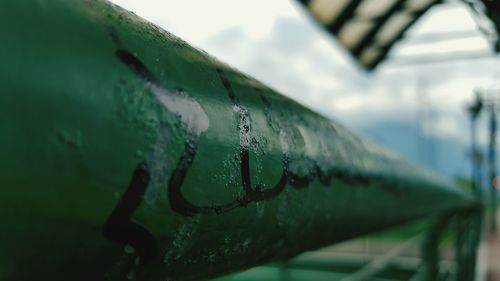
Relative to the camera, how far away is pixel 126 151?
0.33 meters

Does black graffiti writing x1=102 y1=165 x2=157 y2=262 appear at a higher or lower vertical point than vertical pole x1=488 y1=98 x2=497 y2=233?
lower

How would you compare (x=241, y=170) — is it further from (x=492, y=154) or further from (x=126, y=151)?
(x=492, y=154)

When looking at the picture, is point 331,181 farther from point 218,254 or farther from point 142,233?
point 142,233

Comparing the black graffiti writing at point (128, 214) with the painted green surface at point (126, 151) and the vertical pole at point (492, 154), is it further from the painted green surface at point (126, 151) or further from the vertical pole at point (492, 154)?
the vertical pole at point (492, 154)

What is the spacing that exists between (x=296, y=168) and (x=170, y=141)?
240 millimetres

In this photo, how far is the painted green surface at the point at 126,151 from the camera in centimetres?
28

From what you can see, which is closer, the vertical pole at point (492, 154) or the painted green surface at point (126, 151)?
the painted green surface at point (126, 151)

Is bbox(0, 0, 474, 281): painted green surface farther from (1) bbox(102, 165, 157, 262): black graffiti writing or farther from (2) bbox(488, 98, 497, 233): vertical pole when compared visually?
(2) bbox(488, 98, 497, 233): vertical pole

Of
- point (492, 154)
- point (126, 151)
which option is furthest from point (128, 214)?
point (492, 154)

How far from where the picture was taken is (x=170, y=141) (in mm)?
365

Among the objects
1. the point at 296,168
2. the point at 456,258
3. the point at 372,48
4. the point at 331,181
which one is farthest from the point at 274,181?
the point at 372,48

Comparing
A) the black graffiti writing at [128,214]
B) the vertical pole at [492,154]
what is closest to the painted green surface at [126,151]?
the black graffiti writing at [128,214]

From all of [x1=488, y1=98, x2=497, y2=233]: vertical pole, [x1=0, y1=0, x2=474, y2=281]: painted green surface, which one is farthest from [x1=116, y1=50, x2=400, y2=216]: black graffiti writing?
[x1=488, y1=98, x2=497, y2=233]: vertical pole

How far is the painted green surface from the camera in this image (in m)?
0.28
